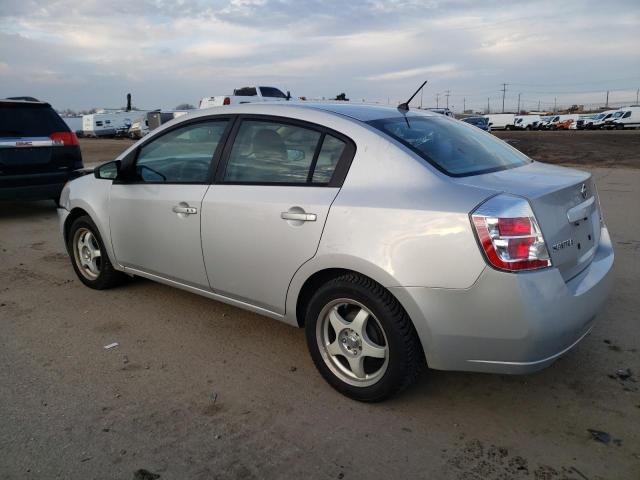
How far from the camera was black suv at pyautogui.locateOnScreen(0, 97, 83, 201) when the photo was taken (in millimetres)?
7504

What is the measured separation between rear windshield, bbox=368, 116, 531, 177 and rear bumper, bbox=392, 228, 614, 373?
2.21ft

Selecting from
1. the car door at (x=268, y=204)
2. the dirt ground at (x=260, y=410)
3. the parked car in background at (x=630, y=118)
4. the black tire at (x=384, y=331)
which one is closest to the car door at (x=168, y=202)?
the car door at (x=268, y=204)

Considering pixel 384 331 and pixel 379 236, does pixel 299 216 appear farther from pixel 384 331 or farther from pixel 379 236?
pixel 384 331

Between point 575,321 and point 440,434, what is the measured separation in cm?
87

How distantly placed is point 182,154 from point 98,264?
153 cm

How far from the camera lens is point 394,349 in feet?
9.14

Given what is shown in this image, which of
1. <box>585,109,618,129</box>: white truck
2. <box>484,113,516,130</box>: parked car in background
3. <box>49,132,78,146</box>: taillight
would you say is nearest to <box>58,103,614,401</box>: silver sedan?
<box>49,132,78,146</box>: taillight

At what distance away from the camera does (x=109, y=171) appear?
4.29 metres

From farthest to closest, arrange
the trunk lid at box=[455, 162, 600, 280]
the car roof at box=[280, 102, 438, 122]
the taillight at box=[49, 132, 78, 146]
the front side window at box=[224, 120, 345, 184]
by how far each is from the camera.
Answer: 1. the taillight at box=[49, 132, 78, 146]
2. the car roof at box=[280, 102, 438, 122]
3. the front side window at box=[224, 120, 345, 184]
4. the trunk lid at box=[455, 162, 600, 280]

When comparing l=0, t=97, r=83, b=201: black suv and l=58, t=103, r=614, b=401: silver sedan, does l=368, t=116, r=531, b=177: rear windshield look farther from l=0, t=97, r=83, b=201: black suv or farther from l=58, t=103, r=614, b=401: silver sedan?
l=0, t=97, r=83, b=201: black suv

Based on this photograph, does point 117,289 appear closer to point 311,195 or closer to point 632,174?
point 311,195

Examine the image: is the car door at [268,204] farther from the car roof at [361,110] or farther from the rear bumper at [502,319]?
the rear bumper at [502,319]

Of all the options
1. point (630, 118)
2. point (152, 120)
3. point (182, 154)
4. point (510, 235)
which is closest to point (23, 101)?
point (182, 154)

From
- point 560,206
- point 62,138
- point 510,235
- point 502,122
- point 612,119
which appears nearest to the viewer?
point 510,235
